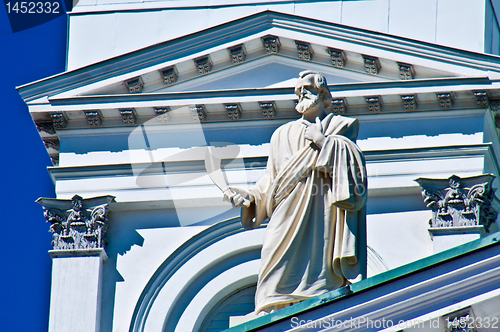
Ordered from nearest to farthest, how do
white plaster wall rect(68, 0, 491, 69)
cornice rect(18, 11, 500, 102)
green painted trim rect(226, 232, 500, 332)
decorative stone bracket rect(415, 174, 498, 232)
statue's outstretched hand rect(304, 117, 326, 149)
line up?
green painted trim rect(226, 232, 500, 332)
statue's outstretched hand rect(304, 117, 326, 149)
decorative stone bracket rect(415, 174, 498, 232)
cornice rect(18, 11, 500, 102)
white plaster wall rect(68, 0, 491, 69)

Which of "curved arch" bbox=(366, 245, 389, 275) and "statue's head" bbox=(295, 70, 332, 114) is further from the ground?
"curved arch" bbox=(366, 245, 389, 275)

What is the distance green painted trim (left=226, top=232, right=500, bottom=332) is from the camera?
30.9 feet

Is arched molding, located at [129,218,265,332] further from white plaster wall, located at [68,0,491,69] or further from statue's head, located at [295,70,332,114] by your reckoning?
statue's head, located at [295,70,332,114]

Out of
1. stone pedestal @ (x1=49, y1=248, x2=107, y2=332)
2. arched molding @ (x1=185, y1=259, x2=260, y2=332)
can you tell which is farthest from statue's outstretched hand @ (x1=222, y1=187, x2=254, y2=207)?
stone pedestal @ (x1=49, y1=248, x2=107, y2=332)

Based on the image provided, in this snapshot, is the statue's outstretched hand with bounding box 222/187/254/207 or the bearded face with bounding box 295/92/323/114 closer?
the statue's outstretched hand with bounding box 222/187/254/207

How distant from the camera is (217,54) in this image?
2348 cm

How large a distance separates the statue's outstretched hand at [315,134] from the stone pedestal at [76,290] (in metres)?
10.8

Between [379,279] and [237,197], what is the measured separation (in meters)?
2.81

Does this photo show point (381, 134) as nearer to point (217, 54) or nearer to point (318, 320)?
point (217, 54)

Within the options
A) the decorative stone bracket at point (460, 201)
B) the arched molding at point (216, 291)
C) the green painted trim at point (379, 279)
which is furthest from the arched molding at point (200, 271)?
the green painted trim at point (379, 279)

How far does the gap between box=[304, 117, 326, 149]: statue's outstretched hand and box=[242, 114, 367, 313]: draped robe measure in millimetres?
65

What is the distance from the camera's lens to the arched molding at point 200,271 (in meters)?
22.1

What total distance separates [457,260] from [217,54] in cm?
1460

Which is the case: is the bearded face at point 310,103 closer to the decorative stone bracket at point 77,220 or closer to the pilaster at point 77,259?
the pilaster at point 77,259
